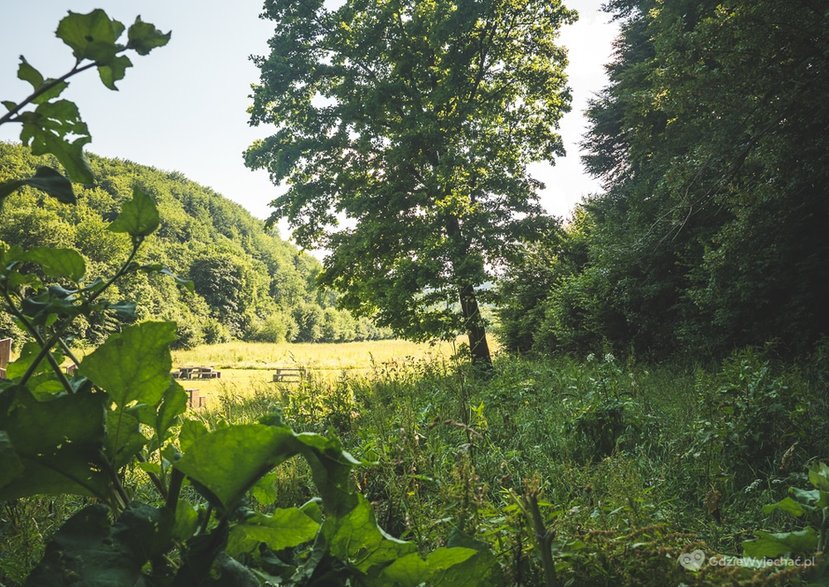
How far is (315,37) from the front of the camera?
11.5 metres

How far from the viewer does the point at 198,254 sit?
5234cm

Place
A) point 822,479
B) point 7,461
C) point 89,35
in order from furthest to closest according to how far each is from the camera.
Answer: point 822,479, point 89,35, point 7,461

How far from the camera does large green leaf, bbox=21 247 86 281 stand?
703mm

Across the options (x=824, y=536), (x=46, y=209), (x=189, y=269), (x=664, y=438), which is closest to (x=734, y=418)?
(x=664, y=438)

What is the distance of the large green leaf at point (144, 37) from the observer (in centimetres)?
61

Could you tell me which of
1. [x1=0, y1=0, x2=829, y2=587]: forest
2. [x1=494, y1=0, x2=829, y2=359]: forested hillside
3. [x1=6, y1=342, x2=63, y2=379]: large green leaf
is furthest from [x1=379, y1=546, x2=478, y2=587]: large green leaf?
[x1=494, y1=0, x2=829, y2=359]: forested hillside

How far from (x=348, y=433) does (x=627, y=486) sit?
341 cm

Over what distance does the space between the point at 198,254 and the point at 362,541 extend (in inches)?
2284

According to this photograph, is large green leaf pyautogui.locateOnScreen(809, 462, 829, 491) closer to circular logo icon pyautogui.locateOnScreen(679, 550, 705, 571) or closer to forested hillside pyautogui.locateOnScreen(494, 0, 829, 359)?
circular logo icon pyautogui.locateOnScreen(679, 550, 705, 571)

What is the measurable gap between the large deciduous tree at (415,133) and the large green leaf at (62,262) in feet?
30.5

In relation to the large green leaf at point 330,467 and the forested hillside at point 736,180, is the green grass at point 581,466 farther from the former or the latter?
the forested hillside at point 736,180

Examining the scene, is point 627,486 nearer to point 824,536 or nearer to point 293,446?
point 824,536

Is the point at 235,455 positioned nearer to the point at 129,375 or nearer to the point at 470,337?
the point at 129,375

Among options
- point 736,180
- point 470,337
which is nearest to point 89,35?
point 736,180
